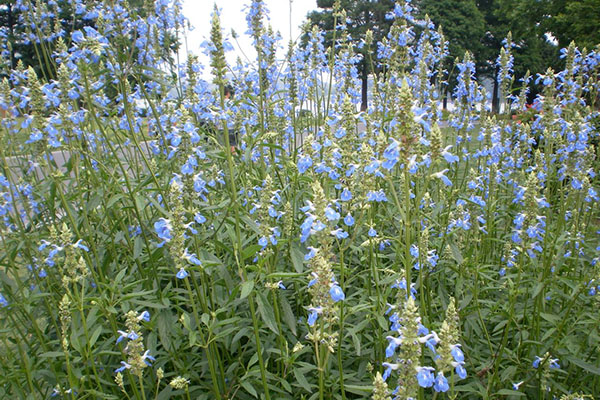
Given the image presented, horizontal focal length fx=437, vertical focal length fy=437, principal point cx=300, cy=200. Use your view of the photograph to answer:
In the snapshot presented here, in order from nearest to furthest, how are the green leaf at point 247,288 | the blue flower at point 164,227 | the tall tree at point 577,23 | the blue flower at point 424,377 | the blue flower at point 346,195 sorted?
the blue flower at point 424,377, the green leaf at point 247,288, the blue flower at point 164,227, the blue flower at point 346,195, the tall tree at point 577,23

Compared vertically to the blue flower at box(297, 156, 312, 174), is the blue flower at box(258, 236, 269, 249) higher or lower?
lower

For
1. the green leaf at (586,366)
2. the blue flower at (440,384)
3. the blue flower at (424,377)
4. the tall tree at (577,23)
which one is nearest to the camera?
the blue flower at (424,377)

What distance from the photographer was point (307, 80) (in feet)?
23.5

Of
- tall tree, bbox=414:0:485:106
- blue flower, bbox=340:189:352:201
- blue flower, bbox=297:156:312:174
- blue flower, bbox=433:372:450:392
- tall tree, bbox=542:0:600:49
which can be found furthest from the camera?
tall tree, bbox=414:0:485:106

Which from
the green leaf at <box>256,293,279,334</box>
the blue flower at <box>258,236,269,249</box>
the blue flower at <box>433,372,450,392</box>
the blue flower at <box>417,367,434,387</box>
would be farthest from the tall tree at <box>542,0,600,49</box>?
the blue flower at <box>417,367,434,387</box>

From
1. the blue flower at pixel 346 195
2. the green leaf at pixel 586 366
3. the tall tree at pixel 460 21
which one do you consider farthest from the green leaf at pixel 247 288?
the tall tree at pixel 460 21

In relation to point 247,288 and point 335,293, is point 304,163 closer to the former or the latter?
point 247,288

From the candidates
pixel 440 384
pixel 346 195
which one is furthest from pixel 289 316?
pixel 440 384

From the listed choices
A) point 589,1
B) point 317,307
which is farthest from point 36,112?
point 589,1

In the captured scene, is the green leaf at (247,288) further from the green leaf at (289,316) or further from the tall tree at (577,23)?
the tall tree at (577,23)

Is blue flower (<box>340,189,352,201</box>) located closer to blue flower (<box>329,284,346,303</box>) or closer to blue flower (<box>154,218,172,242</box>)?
blue flower (<box>329,284,346,303</box>)

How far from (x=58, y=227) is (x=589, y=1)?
23339 mm

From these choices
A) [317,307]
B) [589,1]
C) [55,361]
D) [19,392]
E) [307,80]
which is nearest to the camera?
[317,307]

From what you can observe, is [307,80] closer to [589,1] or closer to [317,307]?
[317,307]
